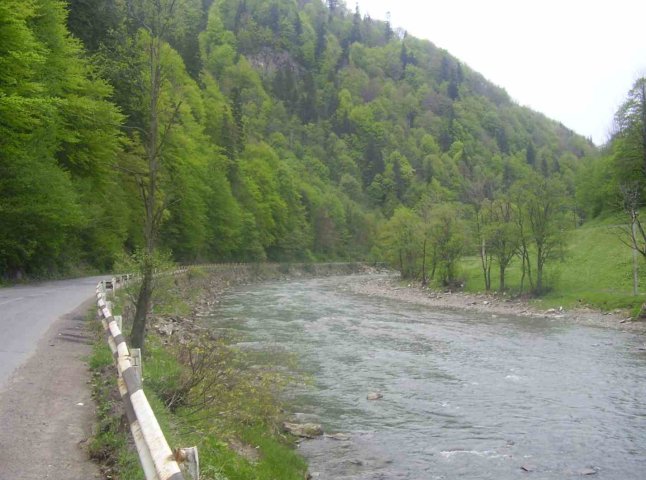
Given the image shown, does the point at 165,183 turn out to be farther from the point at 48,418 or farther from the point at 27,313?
the point at 48,418

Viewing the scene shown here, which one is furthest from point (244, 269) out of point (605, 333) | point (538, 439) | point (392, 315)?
point (538, 439)

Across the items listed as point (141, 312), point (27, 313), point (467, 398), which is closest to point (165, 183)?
point (141, 312)

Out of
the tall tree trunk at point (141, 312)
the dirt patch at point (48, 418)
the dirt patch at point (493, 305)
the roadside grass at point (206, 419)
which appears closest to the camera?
the dirt patch at point (48, 418)

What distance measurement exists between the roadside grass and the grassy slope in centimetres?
3150

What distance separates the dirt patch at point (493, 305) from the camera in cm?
3353

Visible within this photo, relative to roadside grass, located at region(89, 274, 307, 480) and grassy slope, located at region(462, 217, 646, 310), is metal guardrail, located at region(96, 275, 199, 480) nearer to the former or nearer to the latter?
roadside grass, located at region(89, 274, 307, 480)

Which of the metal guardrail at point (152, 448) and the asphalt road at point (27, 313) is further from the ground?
the metal guardrail at point (152, 448)

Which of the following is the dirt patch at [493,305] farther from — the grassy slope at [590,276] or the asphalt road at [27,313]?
the asphalt road at [27,313]

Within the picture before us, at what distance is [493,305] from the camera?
148 feet

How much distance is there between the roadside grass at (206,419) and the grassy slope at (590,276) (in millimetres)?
31504

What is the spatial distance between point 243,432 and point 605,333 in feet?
82.5

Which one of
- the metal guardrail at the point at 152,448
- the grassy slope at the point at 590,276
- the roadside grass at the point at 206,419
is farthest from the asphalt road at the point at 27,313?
the grassy slope at the point at 590,276

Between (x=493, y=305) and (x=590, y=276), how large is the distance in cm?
948

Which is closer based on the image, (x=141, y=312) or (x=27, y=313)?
(x=141, y=312)
